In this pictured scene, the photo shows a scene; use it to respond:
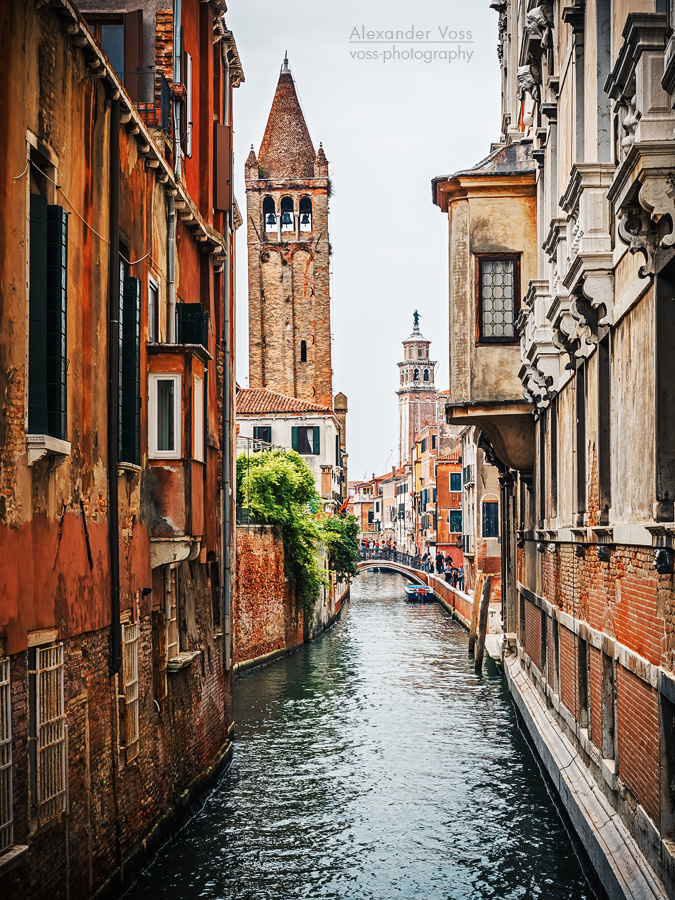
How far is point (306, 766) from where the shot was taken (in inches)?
604

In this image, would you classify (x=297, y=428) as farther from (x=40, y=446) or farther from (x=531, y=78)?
(x=40, y=446)

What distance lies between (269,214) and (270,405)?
48.3 ft

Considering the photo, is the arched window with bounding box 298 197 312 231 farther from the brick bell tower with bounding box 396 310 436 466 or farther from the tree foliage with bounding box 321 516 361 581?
the brick bell tower with bounding box 396 310 436 466

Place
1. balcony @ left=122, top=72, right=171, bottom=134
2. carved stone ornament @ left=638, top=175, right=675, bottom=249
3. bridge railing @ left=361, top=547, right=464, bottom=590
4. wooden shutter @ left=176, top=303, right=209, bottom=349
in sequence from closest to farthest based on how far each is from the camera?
1. carved stone ornament @ left=638, top=175, right=675, bottom=249
2. balcony @ left=122, top=72, right=171, bottom=134
3. wooden shutter @ left=176, top=303, right=209, bottom=349
4. bridge railing @ left=361, top=547, right=464, bottom=590

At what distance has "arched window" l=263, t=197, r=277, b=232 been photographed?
60.9 metres

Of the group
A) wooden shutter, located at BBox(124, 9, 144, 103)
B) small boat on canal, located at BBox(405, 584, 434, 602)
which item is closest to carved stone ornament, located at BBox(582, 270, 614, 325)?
wooden shutter, located at BBox(124, 9, 144, 103)

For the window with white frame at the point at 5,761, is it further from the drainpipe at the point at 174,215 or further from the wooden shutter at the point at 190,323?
the wooden shutter at the point at 190,323

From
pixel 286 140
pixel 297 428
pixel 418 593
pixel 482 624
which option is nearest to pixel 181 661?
pixel 482 624

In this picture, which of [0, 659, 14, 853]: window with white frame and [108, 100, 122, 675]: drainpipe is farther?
[108, 100, 122, 675]: drainpipe

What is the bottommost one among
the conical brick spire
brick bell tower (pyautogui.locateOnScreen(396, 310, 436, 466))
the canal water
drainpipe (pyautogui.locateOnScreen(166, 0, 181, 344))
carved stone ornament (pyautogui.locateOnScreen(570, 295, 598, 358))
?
the canal water

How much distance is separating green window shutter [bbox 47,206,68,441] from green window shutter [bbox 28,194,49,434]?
10 cm

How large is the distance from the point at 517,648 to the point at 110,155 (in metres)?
15.1

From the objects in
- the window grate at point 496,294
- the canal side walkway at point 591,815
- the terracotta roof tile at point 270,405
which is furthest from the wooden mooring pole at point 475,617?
the terracotta roof tile at point 270,405

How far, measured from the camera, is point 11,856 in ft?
21.5
